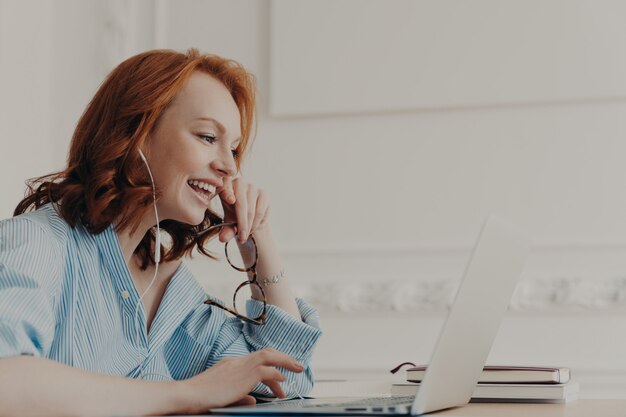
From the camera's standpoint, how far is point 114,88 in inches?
62.3

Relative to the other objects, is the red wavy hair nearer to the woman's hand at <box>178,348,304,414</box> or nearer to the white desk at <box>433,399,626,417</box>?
the woman's hand at <box>178,348,304,414</box>

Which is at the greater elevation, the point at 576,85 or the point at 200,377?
the point at 576,85

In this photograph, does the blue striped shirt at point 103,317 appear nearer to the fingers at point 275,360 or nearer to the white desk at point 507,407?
the white desk at point 507,407

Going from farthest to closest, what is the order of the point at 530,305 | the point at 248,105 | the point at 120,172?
the point at 530,305 → the point at 248,105 → the point at 120,172

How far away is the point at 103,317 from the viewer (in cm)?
139

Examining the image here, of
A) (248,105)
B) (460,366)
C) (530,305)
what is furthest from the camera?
(530,305)

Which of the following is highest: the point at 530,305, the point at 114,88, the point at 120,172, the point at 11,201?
the point at 114,88

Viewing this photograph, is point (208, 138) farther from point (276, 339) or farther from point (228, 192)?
point (276, 339)

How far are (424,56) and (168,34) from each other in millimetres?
800

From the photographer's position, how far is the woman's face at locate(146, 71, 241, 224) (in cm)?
155

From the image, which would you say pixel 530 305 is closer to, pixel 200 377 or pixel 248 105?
pixel 248 105

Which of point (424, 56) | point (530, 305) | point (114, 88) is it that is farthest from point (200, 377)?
point (424, 56)

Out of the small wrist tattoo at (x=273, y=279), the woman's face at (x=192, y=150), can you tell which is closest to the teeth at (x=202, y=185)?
the woman's face at (x=192, y=150)

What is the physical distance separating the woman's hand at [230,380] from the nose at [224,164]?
47 cm
